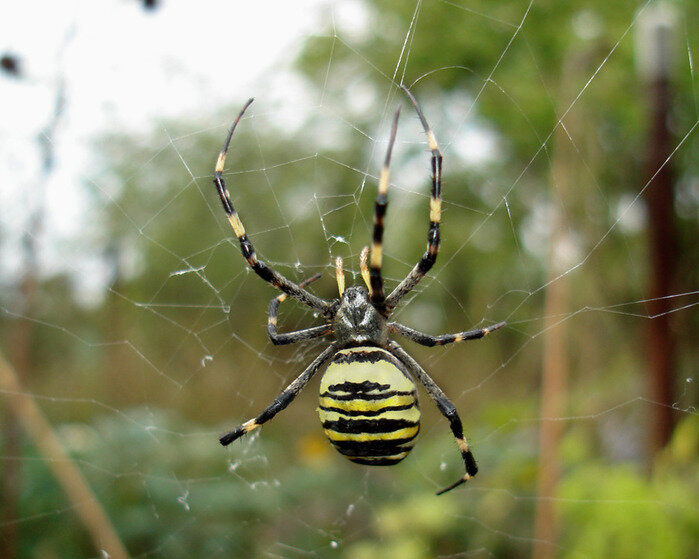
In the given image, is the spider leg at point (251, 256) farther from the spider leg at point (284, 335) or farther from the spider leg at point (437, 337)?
the spider leg at point (437, 337)

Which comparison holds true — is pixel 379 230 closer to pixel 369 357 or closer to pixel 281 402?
pixel 369 357

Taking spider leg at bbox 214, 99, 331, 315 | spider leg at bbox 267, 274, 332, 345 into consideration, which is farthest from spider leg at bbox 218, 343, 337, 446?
spider leg at bbox 214, 99, 331, 315

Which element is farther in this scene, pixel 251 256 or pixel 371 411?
pixel 251 256

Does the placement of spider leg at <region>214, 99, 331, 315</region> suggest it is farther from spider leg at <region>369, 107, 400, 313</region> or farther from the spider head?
spider leg at <region>369, 107, 400, 313</region>

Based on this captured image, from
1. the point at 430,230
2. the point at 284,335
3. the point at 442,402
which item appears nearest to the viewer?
the point at 430,230

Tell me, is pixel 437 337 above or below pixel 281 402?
above

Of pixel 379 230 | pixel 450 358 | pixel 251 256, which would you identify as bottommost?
pixel 450 358

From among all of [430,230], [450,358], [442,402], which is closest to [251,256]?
[430,230]

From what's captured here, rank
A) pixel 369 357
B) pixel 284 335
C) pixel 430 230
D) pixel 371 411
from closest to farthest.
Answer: pixel 371 411 → pixel 369 357 → pixel 430 230 → pixel 284 335
